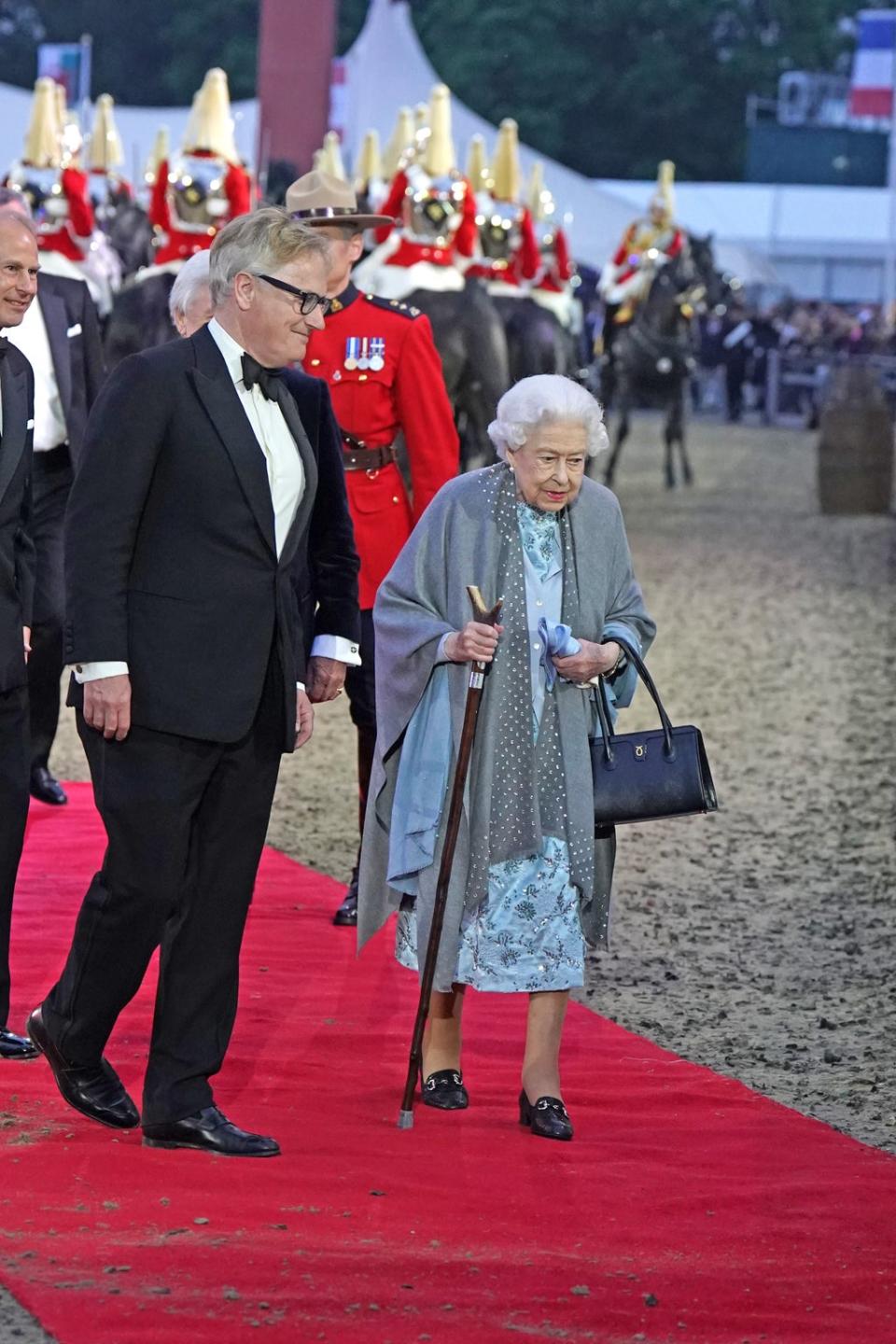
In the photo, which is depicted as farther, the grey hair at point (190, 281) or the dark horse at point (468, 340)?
the dark horse at point (468, 340)

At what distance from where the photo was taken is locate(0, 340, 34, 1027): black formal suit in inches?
207

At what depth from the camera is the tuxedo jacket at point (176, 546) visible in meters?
4.36

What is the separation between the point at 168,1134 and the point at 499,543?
4.58ft

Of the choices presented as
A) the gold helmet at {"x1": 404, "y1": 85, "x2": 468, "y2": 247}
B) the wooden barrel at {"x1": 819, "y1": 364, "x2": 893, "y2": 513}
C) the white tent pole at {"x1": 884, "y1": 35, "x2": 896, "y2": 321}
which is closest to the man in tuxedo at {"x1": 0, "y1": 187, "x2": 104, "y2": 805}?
the gold helmet at {"x1": 404, "y1": 85, "x2": 468, "y2": 247}

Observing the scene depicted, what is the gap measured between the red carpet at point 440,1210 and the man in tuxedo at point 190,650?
0.95ft

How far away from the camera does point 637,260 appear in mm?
24281

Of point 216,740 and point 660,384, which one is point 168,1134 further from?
point 660,384

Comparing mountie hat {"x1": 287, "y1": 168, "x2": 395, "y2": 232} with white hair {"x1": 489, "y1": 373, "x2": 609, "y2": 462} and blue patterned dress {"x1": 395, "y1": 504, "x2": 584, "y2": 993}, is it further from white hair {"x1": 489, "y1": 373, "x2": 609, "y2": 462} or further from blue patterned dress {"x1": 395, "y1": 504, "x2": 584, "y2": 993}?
blue patterned dress {"x1": 395, "y1": 504, "x2": 584, "y2": 993}

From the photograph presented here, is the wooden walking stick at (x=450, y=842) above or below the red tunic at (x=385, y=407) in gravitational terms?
below

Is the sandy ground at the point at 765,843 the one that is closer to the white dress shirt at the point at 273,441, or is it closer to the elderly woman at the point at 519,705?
the elderly woman at the point at 519,705

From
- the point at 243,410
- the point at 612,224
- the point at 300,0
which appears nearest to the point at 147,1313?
the point at 243,410

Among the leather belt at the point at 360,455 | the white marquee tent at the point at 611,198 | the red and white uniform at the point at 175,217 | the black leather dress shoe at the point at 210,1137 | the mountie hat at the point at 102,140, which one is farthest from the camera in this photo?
the white marquee tent at the point at 611,198

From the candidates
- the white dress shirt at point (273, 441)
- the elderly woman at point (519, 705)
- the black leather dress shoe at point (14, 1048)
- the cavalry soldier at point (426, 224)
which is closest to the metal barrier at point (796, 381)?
the cavalry soldier at point (426, 224)

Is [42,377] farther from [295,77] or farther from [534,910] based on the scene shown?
[295,77]
